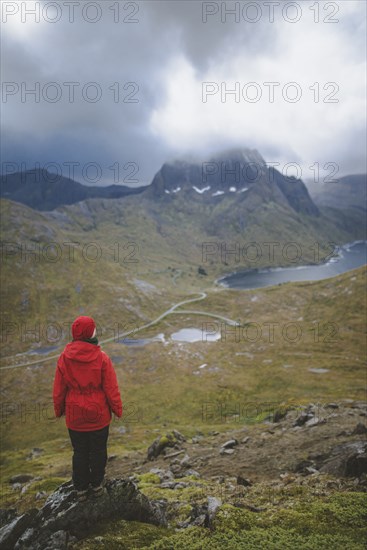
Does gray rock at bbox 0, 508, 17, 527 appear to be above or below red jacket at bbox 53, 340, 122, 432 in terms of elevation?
below

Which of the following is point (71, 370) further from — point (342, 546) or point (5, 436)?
point (5, 436)

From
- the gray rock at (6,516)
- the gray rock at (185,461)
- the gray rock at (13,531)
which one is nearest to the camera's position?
the gray rock at (13,531)

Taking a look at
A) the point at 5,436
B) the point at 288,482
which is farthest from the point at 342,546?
the point at 5,436

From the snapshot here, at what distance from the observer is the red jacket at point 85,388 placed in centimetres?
933

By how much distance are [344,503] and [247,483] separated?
21.1 ft

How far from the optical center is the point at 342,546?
7.46m

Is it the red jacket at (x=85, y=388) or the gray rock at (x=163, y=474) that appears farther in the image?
the gray rock at (x=163, y=474)

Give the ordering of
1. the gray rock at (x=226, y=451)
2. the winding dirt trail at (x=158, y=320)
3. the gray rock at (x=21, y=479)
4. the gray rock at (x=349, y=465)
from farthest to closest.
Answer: the winding dirt trail at (x=158, y=320) < the gray rock at (x=21, y=479) < the gray rock at (x=226, y=451) < the gray rock at (x=349, y=465)

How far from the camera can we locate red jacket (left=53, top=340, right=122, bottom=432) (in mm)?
9328

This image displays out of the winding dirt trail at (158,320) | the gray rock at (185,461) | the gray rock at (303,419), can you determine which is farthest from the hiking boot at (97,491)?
the winding dirt trail at (158,320)

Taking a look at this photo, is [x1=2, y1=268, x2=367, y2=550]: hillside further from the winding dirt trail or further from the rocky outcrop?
the winding dirt trail

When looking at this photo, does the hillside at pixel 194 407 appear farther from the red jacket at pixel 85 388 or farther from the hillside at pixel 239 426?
the red jacket at pixel 85 388

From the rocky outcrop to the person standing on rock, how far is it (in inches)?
14.9

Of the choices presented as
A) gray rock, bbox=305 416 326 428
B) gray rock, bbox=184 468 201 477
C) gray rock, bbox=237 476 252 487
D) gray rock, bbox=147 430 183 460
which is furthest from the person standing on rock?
gray rock, bbox=305 416 326 428
